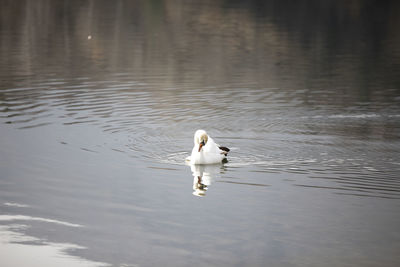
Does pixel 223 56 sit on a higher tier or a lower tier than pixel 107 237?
higher

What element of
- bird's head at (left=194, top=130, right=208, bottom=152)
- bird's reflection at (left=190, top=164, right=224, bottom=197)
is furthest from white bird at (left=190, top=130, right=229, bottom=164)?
bird's reflection at (left=190, top=164, right=224, bottom=197)

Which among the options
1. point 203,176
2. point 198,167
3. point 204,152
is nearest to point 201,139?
point 204,152

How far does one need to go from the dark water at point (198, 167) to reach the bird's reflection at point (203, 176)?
7 cm

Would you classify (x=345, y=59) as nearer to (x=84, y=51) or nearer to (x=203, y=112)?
(x=84, y=51)

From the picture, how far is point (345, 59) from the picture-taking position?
129ft

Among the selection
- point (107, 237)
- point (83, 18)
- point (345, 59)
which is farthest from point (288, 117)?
point (83, 18)

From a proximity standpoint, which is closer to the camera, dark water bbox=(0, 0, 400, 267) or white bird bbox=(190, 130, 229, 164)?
dark water bbox=(0, 0, 400, 267)

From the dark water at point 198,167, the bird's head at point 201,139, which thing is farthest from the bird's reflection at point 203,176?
the bird's head at point 201,139

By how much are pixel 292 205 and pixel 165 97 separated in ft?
41.0

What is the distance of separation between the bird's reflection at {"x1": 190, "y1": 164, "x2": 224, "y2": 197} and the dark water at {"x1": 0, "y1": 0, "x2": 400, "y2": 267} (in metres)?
0.07

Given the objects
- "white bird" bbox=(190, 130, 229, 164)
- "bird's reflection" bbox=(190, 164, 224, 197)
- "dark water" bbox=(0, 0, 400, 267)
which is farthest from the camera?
"white bird" bbox=(190, 130, 229, 164)

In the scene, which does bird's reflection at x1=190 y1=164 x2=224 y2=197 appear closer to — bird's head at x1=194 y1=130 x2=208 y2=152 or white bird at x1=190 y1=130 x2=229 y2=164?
white bird at x1=190 y1=130 x2=229 y2=164

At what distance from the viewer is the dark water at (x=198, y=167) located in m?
11.5

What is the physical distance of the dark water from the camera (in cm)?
1148
